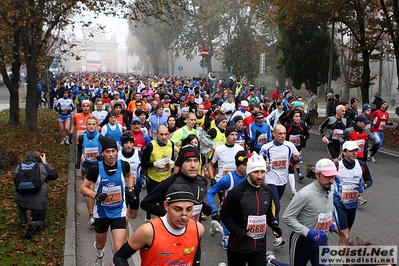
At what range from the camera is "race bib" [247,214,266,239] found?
5.14 meters

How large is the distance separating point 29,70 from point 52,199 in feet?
30.7

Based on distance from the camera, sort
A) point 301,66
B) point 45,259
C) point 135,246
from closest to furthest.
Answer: point 135,246, point 45,259, point 301,66

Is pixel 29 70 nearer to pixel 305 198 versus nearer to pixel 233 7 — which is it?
pixel 305 198

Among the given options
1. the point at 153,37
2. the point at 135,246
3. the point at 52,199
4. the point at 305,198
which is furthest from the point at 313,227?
the point at 153,37

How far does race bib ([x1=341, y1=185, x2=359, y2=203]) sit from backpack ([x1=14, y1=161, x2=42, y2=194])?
14.3 feet

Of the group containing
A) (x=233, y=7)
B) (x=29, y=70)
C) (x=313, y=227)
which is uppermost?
(x=233, y=7)

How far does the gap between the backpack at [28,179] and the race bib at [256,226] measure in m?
3.74

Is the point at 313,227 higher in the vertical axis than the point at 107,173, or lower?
lower

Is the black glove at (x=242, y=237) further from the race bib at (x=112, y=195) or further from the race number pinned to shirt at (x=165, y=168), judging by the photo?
the race number pinned to shirt at (x=165, y=168)

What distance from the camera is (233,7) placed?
47656mm

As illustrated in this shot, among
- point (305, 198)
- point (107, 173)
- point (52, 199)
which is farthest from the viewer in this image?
point (52, 199)

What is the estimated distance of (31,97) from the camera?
59.7 ft

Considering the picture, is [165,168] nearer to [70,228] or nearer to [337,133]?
[70,228]

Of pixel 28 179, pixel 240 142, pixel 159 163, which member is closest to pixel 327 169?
pixel 159 163
